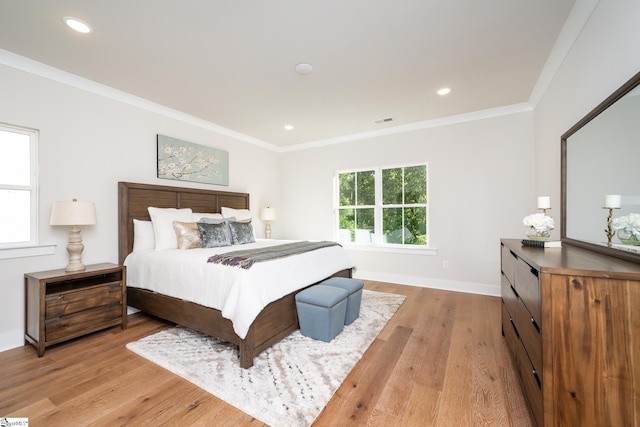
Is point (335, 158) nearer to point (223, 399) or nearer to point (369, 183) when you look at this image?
point (369, 183)

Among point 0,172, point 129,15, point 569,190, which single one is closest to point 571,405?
point 569,190

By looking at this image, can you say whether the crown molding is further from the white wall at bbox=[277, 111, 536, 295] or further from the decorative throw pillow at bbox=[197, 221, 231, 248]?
the white wall at bbox=[277, 111, 536, 295]

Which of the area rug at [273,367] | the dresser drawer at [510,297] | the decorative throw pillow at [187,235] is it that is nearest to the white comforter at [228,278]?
the decorative throw pillow at [187,235]

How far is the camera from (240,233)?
11.4 ft

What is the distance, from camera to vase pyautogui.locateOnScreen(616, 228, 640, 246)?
1.34 metres

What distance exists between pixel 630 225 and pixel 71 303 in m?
4.00

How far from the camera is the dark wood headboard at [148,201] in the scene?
9.96 ft

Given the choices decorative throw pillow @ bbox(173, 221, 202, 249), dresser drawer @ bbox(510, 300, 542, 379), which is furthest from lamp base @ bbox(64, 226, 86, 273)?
dresser drawer @ bbox(510, 300, 542, 379)

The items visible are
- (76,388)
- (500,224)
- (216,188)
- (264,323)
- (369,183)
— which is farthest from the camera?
(369,183)

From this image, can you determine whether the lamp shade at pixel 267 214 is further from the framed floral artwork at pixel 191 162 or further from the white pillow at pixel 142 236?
the white pillow at pixel 142 236

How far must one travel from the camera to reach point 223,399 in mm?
1661

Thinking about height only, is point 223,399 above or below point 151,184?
below

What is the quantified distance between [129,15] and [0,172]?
1.87 metres

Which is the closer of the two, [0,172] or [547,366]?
[547,366]
